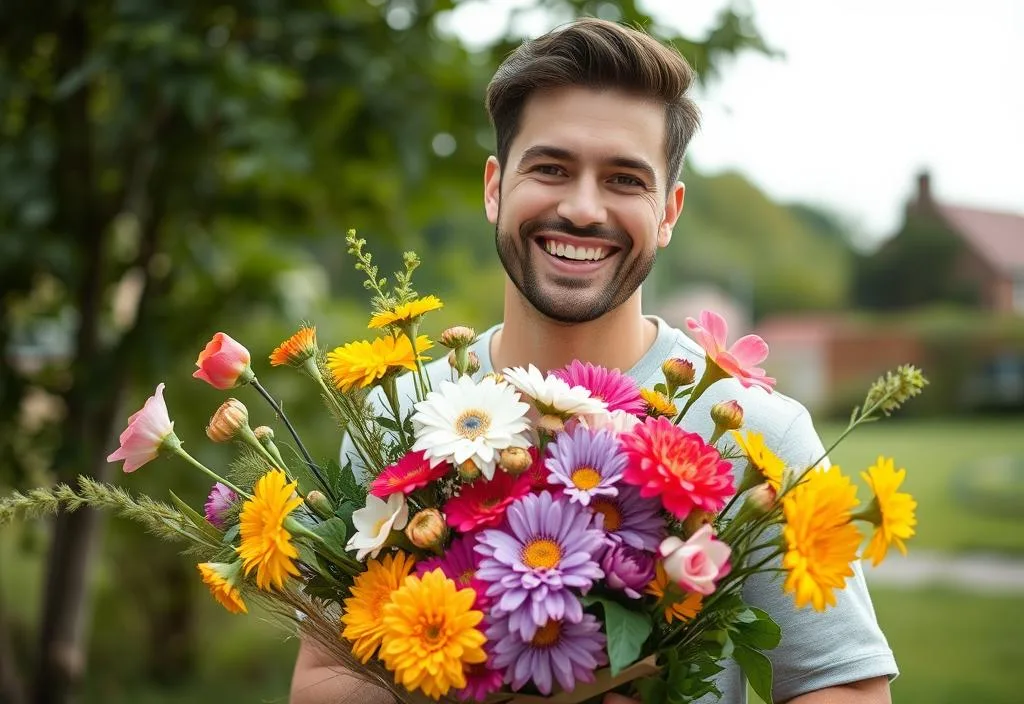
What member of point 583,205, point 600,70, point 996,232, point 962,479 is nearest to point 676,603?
point 583,205

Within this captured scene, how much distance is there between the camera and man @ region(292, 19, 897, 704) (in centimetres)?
172

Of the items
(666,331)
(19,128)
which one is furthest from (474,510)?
(19,128)

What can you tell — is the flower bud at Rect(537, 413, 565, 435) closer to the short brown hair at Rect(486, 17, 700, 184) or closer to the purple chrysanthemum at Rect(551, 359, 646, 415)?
the purple chrysanthemum at Rect(551, 359, 646, 415)

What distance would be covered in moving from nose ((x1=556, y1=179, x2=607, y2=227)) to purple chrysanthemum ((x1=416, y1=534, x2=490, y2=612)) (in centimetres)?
62

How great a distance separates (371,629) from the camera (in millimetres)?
1349

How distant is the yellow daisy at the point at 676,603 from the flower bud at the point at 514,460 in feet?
0.66

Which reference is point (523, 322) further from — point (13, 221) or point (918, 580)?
point (918, 580)

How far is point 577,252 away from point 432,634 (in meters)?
0.74

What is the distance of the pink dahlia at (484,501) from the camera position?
4.46 feet

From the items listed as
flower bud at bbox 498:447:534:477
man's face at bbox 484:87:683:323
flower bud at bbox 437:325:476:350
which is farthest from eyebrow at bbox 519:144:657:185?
flower bud at bbox 498:447:534:477

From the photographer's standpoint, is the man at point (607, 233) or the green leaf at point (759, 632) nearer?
the green leaf at point (759, 632)

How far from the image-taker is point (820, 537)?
4.34 feet

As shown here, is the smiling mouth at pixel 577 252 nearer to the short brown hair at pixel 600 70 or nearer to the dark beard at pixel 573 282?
the dark beard at pixel 573 282

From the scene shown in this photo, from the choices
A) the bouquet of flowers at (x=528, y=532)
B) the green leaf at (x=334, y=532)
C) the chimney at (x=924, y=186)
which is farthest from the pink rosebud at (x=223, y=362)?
the chimney at (x=924, y=186)
